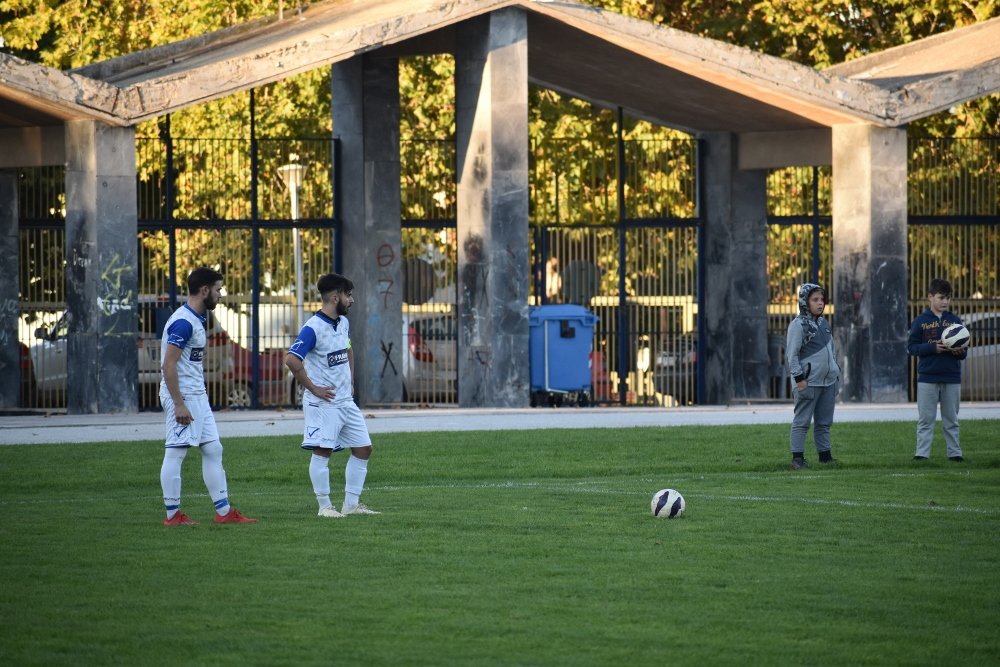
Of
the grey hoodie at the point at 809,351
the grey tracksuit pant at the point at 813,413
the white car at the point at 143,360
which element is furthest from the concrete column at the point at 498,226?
the grey hoodie at the point at 809,351

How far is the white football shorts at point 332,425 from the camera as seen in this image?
39.4 feet

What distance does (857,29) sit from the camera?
35.1 m

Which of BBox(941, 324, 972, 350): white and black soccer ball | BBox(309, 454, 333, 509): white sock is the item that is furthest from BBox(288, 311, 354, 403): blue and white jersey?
BBox(941, 324, 972, 350): white and black soccer ball

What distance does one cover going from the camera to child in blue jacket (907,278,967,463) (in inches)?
621

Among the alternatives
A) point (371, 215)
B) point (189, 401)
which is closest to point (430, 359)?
point (371, 215)

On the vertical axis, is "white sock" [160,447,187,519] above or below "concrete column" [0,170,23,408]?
below

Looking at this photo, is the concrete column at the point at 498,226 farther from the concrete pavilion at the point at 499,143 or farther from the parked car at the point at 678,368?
the parked car at the point at 678,368

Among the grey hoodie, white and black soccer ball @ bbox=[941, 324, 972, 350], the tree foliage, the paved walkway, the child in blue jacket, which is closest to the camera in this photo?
the grey hoodie

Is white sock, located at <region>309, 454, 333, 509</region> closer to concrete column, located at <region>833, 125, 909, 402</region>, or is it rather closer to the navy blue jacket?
the navy blue jacket

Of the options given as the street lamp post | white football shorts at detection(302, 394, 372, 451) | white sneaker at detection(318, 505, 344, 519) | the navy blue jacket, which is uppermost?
the street lamp post

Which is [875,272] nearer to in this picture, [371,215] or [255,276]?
[371,215]

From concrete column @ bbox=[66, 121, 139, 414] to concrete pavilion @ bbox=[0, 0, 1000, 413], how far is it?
1.1 inches

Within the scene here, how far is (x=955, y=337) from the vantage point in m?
15.7

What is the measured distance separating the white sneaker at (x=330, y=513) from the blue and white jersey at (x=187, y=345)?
126 cm
